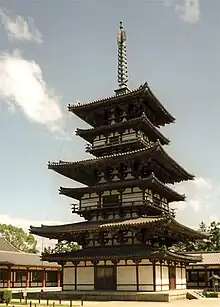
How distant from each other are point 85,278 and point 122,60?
77.2 ft

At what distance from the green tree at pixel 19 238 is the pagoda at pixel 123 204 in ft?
196

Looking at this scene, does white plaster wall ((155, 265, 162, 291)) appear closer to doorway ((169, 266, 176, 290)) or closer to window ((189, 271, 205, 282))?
doorway ((169, 266, 176, 290))

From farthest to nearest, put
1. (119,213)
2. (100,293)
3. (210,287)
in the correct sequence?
(210,287) < (119,213) < (100,293)

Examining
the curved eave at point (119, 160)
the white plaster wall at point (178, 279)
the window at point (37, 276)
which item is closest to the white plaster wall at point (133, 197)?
the curved eave at point (119, 160)

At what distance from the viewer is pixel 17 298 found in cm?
3859

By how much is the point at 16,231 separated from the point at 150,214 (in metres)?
67.7

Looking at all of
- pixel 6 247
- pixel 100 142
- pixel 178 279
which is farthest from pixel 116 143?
pixel 6 247

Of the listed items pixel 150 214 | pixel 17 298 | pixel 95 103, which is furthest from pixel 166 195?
pixel 17 298

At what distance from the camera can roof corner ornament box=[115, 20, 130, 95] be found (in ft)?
141

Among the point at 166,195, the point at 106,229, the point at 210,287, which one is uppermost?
the point at 166,195

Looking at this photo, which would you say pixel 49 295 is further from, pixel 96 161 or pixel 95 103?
pixel 95 103

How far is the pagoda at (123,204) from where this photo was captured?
3522cm

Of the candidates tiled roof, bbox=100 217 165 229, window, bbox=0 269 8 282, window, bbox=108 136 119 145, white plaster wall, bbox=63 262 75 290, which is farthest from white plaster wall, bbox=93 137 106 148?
window, bbox=0 269 8 282

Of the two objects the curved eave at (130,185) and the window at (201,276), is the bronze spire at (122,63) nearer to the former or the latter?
→ the curved eave at (130,185)
